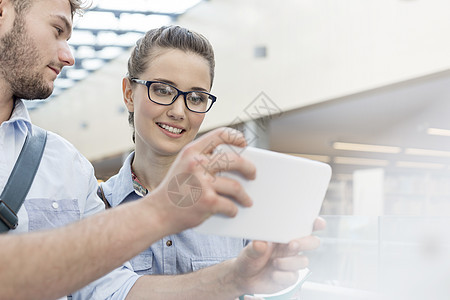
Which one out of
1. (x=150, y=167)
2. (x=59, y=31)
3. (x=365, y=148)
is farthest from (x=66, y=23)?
(x=365, y=148)

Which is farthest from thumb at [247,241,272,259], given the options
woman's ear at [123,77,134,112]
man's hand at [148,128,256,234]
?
woman's ear at [123,77,134,112]

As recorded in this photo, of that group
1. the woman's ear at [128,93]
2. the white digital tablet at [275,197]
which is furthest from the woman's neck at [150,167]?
the white digital tablet at [275,197]

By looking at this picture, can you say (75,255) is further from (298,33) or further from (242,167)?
(298,33)

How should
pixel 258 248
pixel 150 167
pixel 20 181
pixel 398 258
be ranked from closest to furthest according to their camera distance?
1. pixel 258 248
2. pixel 20 181
3. pixel 150 167
4. pixel 398 258

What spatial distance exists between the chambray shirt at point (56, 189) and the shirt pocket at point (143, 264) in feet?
0.13

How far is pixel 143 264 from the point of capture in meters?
1.38

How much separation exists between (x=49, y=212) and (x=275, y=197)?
0.62 m

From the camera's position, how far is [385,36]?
18.3 ft

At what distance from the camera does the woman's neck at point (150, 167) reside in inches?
58.2

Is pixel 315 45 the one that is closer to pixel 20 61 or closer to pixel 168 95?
pixel 168 95

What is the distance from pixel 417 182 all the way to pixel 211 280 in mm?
6800

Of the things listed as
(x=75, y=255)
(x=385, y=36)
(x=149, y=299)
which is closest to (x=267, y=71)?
(x=385, y=36)

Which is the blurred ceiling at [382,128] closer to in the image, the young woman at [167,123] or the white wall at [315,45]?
the white wall at [315,45]

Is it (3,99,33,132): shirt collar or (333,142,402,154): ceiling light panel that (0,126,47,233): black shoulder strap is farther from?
(333,142,402,154): ceiling light panel
